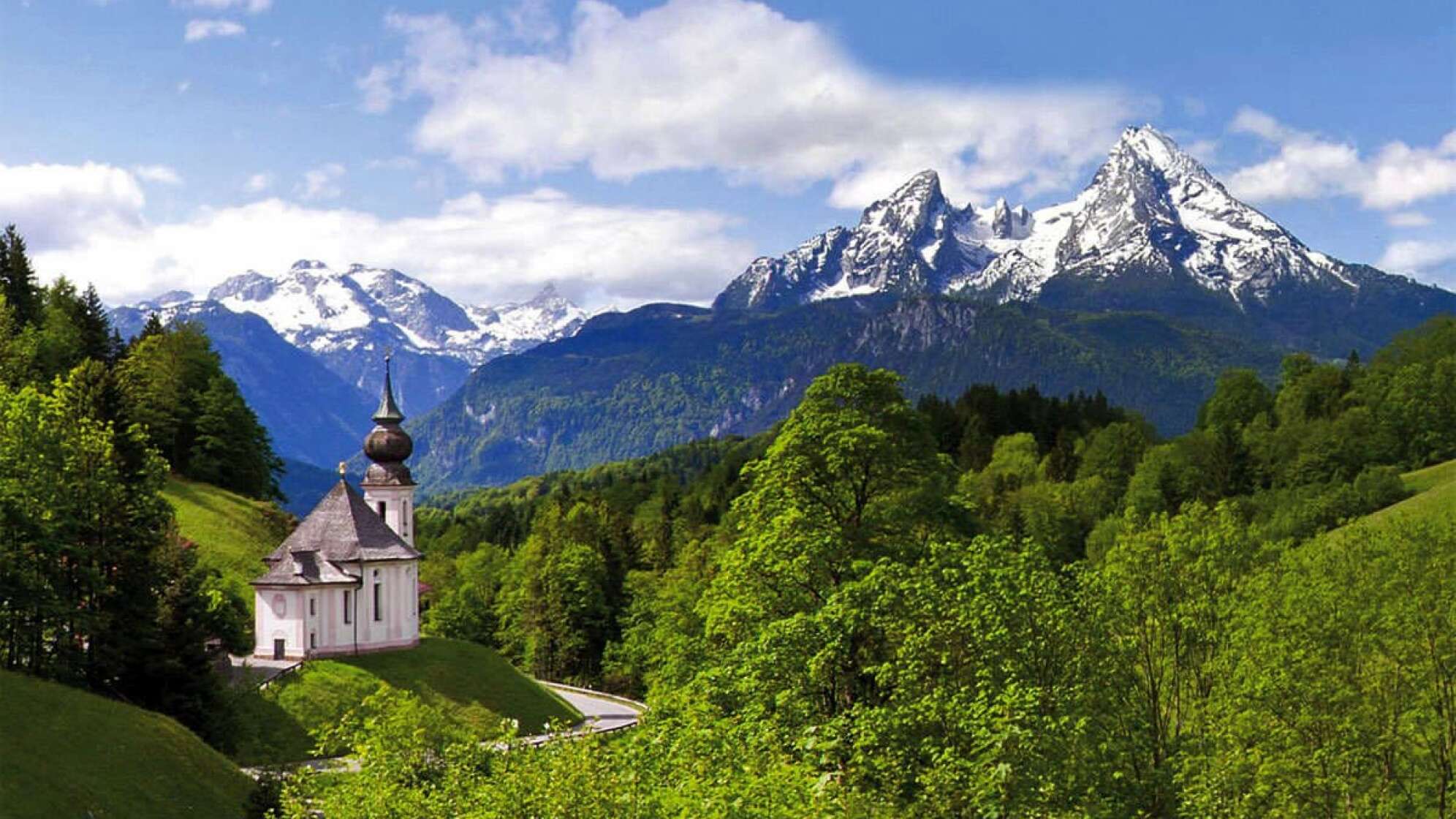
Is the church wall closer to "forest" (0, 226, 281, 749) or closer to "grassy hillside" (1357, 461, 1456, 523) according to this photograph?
"forest" (0, 226, 281, 749)

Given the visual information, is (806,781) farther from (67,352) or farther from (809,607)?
(67,352)

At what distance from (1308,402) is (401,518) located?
103 meters

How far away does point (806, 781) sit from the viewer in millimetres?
27859

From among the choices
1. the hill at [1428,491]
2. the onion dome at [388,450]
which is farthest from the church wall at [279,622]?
the hill at [1428,491]

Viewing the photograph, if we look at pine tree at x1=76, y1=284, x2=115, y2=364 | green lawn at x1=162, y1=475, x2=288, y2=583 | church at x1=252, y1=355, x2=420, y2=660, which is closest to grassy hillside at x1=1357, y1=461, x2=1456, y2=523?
church at x1=252, y1=355, x2=420, y2=660

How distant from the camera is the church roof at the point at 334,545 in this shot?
266ft

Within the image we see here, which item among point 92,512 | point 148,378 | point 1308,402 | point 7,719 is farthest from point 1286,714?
point 1308,402

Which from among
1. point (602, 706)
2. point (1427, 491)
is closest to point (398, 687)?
point (602, 706)

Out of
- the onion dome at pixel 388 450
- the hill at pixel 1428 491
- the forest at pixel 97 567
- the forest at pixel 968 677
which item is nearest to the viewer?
the forest at pixel 968 677

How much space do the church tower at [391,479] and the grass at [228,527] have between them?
7.18 m

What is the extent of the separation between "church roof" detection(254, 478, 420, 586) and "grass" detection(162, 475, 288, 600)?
5.26 m

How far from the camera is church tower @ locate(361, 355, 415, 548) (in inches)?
3893

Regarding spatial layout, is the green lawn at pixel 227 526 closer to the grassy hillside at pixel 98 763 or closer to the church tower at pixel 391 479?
the church tower at pixel 391 479

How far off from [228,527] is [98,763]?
49614 mm
